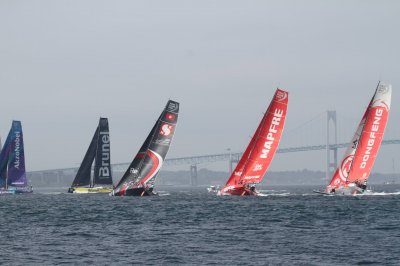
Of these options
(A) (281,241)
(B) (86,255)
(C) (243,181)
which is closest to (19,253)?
(B) (86,255)

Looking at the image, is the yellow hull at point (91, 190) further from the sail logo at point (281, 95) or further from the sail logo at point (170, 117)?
the sail logo at point (281, 95)

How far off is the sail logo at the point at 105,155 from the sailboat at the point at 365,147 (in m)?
21.1

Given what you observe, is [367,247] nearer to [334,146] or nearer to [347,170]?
[347,170]

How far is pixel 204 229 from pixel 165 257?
7.94m

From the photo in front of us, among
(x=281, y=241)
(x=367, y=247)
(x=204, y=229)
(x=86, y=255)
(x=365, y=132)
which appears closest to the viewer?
(x=86, y=255)

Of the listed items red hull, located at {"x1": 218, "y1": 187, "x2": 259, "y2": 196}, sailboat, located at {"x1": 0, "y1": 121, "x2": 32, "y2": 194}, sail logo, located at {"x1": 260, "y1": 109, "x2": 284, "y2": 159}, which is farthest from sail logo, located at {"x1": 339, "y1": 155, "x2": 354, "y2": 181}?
sailboat, located at {"x1": 0, "y1": 121, "x2": 32, "y2": 194}

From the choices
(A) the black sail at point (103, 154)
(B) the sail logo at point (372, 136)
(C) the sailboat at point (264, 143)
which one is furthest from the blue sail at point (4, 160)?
(B) the sail logo at point (372, 136)

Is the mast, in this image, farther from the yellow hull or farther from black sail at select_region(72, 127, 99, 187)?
the yellow hull

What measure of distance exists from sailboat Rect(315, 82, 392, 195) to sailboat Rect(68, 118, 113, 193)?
21235mm

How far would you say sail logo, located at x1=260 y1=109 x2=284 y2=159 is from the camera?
53531mm

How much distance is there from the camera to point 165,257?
22.8m

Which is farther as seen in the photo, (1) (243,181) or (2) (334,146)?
(2) (334,146)

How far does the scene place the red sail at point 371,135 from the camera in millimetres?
53562

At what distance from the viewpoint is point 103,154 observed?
69312 mm
